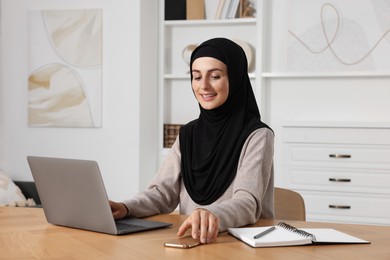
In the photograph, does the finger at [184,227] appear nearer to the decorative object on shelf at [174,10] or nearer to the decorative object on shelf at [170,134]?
the decorative object on shelf at [170,134]

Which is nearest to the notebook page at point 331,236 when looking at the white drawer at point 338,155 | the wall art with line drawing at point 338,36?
the white drawer at point 338,155

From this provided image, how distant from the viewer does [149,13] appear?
4.87 metres

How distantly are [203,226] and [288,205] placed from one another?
A: 92 cm

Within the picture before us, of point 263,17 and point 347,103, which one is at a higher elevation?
point 263,17

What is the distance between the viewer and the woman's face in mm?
2336

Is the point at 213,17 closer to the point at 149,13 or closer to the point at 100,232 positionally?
the point at 149,13

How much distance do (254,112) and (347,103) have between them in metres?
2.42

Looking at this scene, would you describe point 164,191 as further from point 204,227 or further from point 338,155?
point 338,155

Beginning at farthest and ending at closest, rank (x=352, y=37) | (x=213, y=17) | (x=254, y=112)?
(x=213, y=17), (x=352, y=37), (x=254, y=112)

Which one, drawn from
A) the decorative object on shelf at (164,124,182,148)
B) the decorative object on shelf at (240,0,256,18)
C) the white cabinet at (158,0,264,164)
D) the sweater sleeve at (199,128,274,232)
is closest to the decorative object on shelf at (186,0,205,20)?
the white cabinet at (158,0,264,164)

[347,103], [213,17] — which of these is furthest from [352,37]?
[213,17]

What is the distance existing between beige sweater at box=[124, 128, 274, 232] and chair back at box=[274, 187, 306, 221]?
0.92 ft

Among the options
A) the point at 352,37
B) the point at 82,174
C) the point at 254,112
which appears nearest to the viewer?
the point at 82,174

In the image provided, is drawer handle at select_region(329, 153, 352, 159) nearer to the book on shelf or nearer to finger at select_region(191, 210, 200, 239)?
the book on shelf
